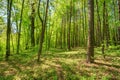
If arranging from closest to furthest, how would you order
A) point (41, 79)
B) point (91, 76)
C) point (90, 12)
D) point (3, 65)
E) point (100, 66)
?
point (91, 76) < point (41, 79) < point (100, 66) < point (90, 12) < point (3, 65)

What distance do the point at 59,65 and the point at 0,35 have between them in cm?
2549

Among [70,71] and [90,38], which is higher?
[90,38]

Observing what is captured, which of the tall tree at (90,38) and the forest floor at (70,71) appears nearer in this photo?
the forest floor at (70,71)

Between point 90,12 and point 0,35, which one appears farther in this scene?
point 0,35

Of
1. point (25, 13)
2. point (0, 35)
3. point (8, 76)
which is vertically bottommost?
point (8, 76)

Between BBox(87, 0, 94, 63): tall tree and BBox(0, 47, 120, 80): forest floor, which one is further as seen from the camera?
BBox(87, 0, 94, 63): tall tree

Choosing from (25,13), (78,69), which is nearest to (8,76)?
(78,69)

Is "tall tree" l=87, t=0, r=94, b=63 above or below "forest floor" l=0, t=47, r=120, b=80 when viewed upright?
above

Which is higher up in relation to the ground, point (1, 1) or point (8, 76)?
point (1, 1)

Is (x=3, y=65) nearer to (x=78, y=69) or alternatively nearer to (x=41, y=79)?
(x=41, y=79)

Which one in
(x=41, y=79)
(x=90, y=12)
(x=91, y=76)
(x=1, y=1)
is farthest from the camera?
(x=1, y=1)

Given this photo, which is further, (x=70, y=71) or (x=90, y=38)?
(x=90, y=38)

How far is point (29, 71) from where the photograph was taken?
12.7 m

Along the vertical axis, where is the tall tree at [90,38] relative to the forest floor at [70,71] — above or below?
above
